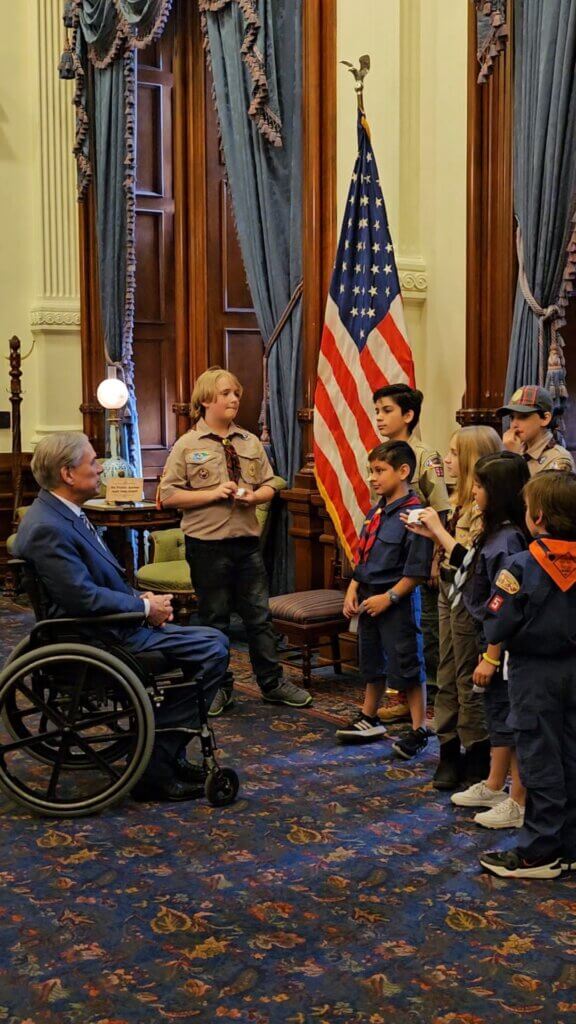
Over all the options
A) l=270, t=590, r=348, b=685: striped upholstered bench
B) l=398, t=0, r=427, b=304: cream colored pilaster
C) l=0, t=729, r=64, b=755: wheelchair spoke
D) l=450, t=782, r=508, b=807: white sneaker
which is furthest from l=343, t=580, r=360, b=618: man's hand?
l=398, t=0, r=427, b=304: cream colored pilaster

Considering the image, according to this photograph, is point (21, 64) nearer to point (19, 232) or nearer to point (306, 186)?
point (19, 232)

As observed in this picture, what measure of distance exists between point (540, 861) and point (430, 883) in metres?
0.30

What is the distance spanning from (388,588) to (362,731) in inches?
21.4

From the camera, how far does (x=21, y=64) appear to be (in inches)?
336

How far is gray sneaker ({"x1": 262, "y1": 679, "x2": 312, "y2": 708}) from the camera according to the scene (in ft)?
15.8

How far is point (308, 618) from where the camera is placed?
5023mm

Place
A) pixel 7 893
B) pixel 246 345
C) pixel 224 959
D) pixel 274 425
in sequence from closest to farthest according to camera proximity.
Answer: pixel 224 959 → pixel 7 893 → pixel 274 425 → pixel 246 345

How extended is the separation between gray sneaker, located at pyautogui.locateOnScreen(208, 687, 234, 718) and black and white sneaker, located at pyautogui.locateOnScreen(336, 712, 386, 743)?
59 centimetres

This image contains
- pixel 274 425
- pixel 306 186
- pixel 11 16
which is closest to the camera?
pixel 306 186

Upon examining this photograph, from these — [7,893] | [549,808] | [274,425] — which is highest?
[274,425]

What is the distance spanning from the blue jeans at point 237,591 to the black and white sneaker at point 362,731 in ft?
1.97

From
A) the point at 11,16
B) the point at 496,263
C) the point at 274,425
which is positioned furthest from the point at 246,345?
the point at 11,16

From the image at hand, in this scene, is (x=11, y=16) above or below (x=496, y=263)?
above

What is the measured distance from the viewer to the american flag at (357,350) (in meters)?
4.98
